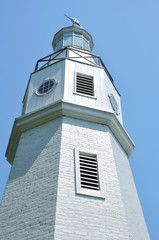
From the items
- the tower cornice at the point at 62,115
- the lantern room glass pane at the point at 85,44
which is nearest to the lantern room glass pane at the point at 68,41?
the lantern room glass pane at the point at 85,44

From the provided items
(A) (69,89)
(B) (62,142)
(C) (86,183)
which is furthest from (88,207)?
(A) (69,89)

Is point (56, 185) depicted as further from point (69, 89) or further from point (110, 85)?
point (110, 85)

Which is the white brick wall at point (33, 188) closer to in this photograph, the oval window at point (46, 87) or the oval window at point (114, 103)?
the oval window at point (46, 87)

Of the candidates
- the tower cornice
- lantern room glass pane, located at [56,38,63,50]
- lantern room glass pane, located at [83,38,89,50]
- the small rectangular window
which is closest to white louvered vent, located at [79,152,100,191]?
the small rectangular window

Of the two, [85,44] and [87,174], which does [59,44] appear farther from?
[87,174]

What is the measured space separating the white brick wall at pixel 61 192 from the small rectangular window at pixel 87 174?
0.22 meters

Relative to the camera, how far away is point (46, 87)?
17.6m

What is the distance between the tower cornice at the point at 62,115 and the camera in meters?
15.5

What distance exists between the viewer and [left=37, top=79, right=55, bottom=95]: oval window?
682 inches

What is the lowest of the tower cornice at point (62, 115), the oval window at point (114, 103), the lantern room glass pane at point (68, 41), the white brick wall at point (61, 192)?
the white brick wall at point (61, 192)

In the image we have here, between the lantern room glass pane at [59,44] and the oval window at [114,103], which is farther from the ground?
the lantern room glass pane at [59,44]

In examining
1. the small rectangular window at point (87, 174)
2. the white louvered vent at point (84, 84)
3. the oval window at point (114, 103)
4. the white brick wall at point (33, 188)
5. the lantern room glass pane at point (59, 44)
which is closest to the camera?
the white brick wall at point (33, 188)

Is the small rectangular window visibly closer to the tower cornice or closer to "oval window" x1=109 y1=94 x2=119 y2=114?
the tower cornice

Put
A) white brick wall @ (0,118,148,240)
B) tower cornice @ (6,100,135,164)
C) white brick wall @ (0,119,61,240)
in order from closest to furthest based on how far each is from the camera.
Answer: white brick wall @ (0,118,148,240), white brick wall @ (0,119,61,240), tower cornice @ (6,100,135,164)
